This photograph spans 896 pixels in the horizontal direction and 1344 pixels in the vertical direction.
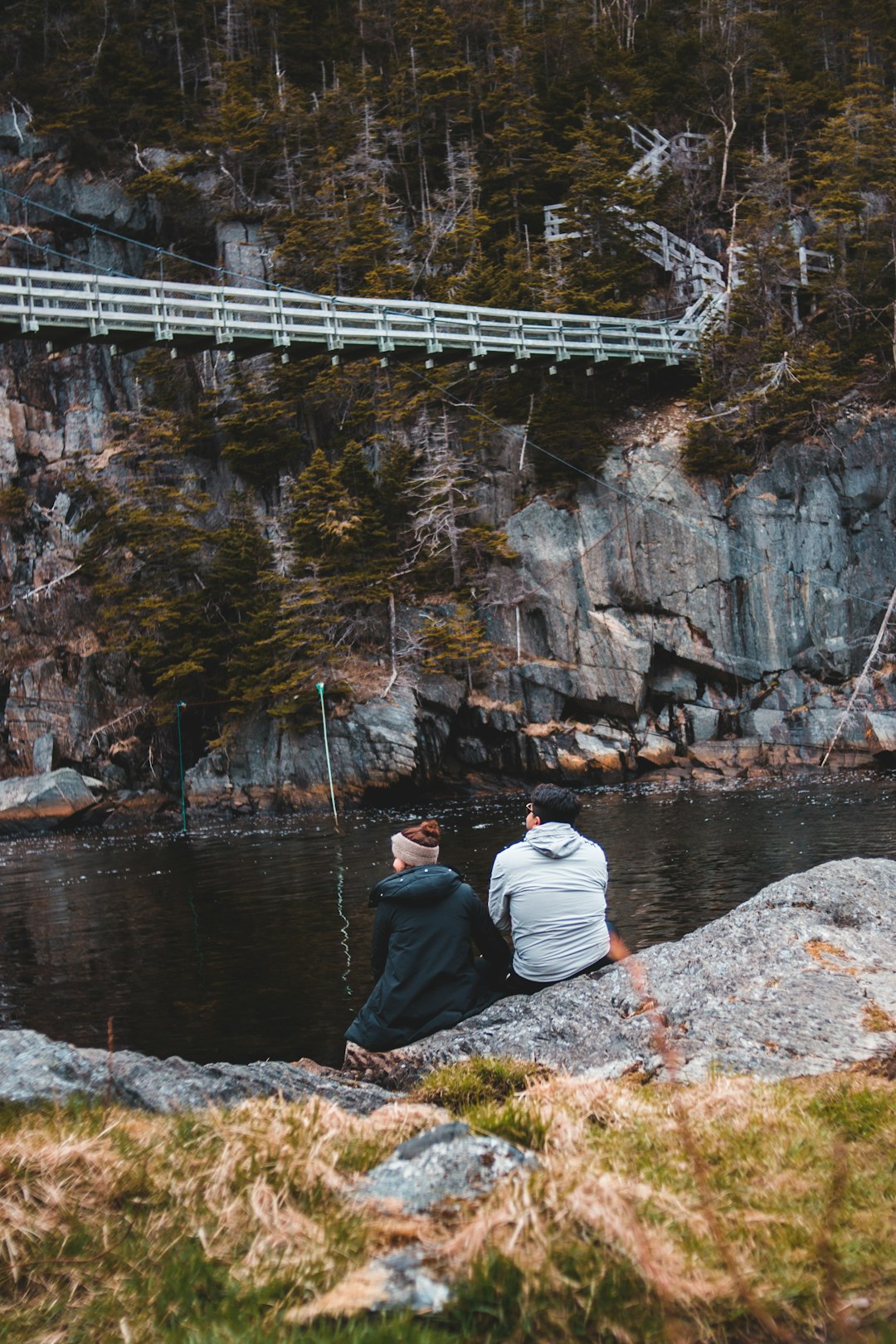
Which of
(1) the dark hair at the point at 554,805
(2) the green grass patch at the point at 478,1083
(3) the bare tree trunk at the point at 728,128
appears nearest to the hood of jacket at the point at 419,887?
(1) the dark hair at the point at 554,805

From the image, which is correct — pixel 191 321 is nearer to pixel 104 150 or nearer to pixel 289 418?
pixel 289 418

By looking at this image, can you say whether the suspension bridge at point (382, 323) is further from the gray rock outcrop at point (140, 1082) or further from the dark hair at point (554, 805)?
the gray rock outcrop at point (140, 1082)

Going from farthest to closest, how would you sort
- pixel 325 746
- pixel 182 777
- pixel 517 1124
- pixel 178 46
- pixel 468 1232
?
pixel 178 46, pixel 182 777, pixel 325 746, pixel 517 1124, pixel 468 1232

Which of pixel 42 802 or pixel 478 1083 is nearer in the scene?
pixel 478 1083

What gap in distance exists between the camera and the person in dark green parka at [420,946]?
5.99m

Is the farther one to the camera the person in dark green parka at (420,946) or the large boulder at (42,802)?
the large boulder at (42,802)

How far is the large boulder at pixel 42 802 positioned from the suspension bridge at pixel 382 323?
11.0 meters

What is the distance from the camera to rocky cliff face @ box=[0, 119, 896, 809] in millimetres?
28203

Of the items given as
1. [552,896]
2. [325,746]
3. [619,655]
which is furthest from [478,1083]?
[619,655]

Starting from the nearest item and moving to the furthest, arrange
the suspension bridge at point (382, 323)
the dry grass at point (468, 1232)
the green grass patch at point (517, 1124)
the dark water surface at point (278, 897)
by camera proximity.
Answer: the dry grass at point (468, 1232), the green grass patch at point (517, 1124), the dark water surface at point (278, 897), the suspension bridge at point (382, 323)

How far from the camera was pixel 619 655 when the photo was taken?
29328 mm

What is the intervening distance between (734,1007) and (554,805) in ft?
4.82

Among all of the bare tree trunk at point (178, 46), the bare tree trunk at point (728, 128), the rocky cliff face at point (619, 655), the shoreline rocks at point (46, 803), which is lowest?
Result: the shoreline rocks at point (46, 803)

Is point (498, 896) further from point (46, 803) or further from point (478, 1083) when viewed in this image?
point (46, 803)
